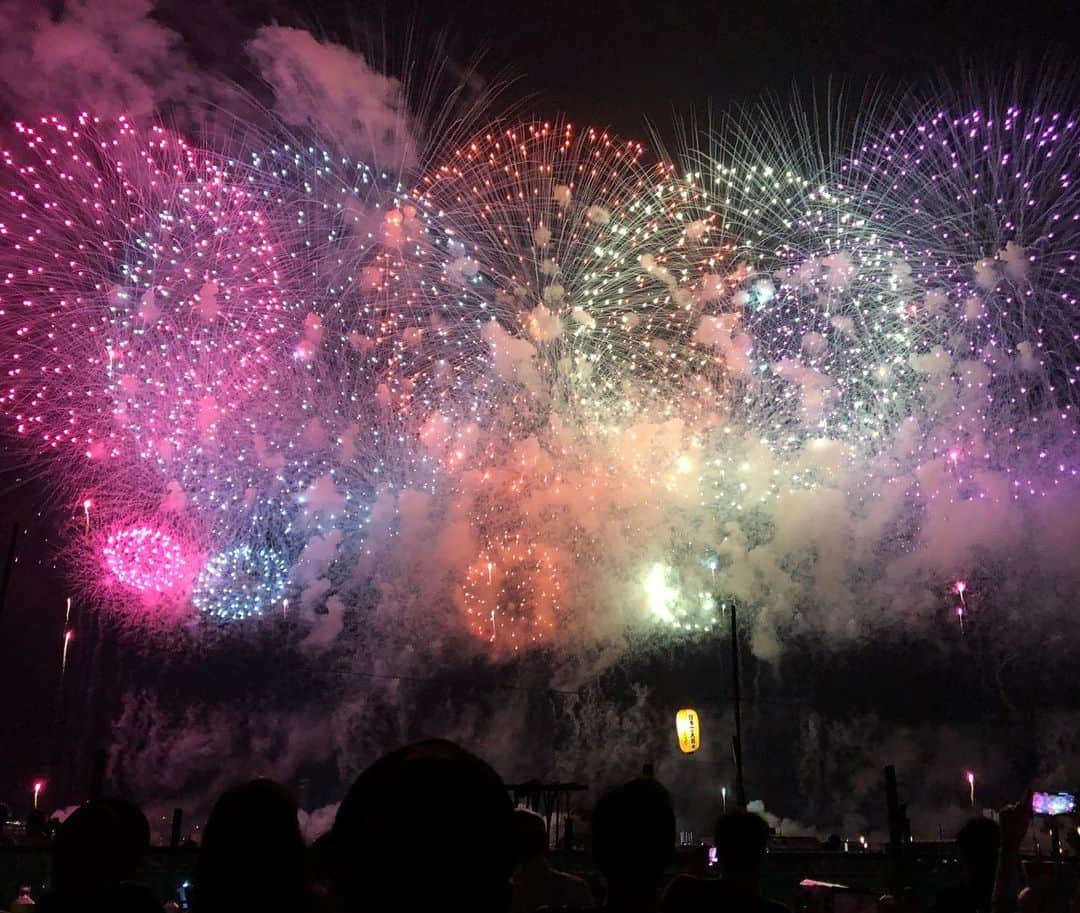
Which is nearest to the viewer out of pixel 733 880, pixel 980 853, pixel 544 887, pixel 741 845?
pixel 733 880

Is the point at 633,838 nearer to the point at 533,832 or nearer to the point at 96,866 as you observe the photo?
the point at 96,866

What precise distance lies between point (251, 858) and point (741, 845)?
1.91 metres

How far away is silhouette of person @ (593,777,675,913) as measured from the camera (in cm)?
273

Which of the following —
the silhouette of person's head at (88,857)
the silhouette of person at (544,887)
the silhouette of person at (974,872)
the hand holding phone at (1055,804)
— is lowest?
the hand holding phone at (1055,804)

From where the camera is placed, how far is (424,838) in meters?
1.50


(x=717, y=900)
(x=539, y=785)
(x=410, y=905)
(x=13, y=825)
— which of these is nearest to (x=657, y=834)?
(x=717, y=900)

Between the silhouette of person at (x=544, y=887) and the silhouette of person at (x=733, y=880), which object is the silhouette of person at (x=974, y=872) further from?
the silhouette of person at (x=544, y=887)

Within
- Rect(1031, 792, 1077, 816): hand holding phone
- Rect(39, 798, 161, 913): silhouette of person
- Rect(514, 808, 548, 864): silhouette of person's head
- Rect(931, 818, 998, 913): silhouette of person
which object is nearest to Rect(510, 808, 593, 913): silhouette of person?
Rect(514, 808, 548, 864): silhouette of person's head

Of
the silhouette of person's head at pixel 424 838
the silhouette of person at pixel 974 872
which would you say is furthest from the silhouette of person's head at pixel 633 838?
the silhouette of person at pixel 974 872

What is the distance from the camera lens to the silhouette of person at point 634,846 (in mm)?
2727

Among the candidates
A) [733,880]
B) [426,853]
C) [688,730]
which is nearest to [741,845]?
[733,880]

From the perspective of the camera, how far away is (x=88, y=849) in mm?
2973

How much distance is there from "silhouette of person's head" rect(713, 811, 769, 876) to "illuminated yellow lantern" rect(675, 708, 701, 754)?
83.5ft

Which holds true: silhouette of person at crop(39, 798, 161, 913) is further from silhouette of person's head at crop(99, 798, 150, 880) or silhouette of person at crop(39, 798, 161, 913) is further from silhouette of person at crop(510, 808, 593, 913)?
silhouette of person at crop(510, 808, 593, 913)
